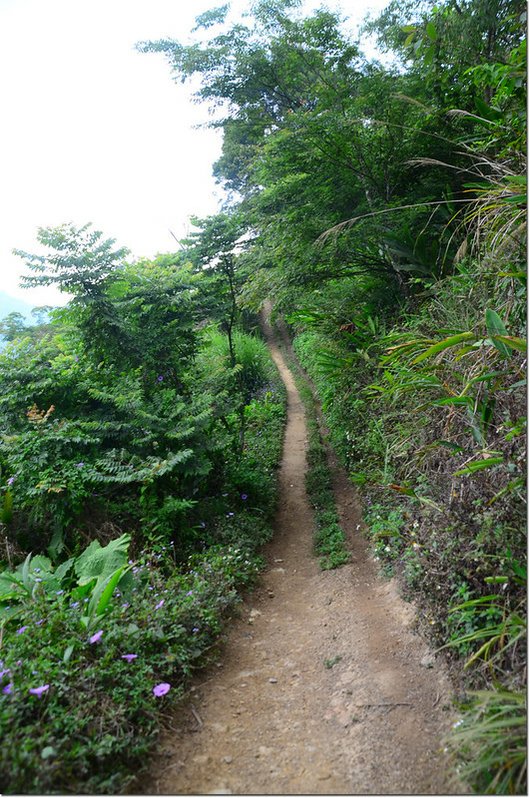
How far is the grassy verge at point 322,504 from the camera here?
4.57 m

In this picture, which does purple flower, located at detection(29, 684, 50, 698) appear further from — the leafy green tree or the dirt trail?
the leafy green tree

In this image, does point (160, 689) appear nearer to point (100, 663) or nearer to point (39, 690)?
point (100, 663)

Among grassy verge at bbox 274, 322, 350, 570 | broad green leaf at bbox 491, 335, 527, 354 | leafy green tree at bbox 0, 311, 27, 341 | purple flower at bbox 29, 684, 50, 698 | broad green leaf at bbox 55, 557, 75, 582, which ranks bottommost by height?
grassy verge at bbox 274, 322, 350, 570

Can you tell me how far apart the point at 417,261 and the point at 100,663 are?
16.7ft

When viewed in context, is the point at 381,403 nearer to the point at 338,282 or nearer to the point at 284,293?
the point at 284,293

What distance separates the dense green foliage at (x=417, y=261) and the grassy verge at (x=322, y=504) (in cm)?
41

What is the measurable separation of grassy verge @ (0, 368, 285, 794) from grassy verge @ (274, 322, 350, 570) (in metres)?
0.93

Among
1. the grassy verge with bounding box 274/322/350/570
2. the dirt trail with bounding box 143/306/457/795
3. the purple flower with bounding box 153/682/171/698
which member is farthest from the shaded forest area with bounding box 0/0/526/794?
the grassy verge with bounding box 274/322/350/570

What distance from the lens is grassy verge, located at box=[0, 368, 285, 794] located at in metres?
1.93

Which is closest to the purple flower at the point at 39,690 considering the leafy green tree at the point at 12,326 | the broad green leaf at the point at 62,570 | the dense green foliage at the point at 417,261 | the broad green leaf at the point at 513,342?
the broad green leaf at the point at 62,570

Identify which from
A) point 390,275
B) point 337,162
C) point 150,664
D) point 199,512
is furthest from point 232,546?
point 337,162

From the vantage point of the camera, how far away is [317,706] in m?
2.64

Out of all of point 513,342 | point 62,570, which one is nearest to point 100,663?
point 62,570

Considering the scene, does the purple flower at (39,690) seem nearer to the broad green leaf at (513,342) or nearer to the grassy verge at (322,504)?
the grassy verge at (322,504)
